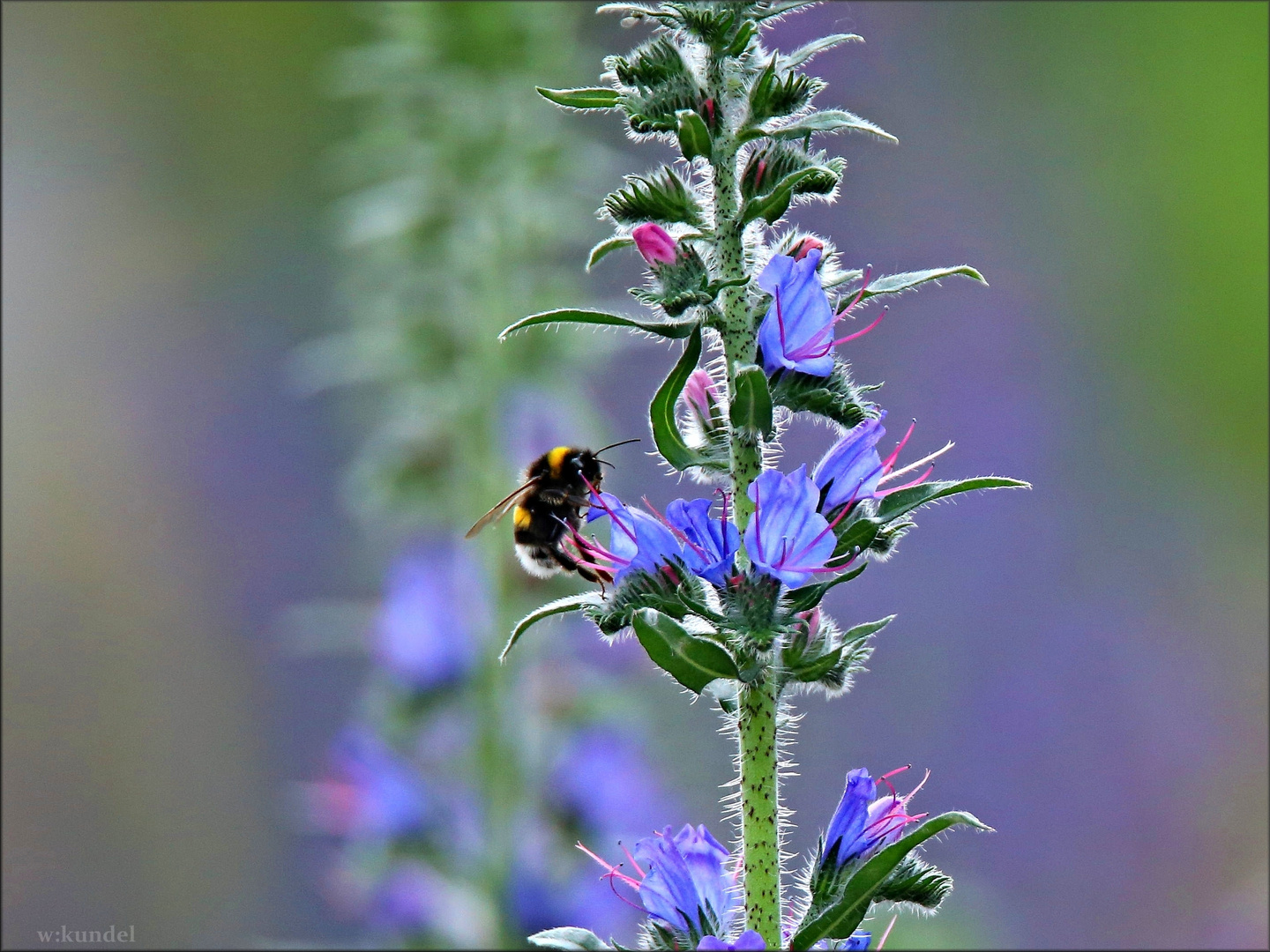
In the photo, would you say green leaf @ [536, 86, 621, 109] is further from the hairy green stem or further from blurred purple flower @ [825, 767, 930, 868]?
blurred purple flower @ [825, 767, 930, 868]

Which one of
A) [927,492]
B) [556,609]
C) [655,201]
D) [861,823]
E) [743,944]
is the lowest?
[743,944]

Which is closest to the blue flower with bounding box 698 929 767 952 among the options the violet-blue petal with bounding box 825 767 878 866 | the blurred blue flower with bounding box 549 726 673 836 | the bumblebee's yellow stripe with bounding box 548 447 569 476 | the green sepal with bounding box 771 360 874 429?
the violet-blue petal with bounding box 825 767 878 866

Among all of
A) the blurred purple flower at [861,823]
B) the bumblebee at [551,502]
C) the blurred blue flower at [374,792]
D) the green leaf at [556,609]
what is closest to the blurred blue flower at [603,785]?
the blurred blue flower at [374,792]

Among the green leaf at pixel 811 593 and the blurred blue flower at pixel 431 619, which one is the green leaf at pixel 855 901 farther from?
the blurred blue flower at pixel 431 619

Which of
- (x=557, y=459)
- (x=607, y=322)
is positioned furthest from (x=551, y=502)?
(x=607, y=322)

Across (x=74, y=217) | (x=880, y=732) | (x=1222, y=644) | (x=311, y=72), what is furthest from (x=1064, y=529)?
(x=74, y=217)

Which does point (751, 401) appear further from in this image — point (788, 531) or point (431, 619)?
point (431, 619)

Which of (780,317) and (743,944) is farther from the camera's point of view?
(780,317)
